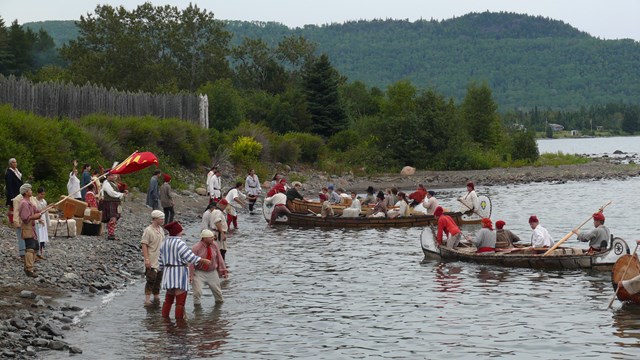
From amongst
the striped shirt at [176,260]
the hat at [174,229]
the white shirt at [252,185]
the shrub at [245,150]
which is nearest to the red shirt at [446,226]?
the striped shirt at [176,260]

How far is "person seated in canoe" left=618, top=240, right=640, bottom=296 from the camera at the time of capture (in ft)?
62.6

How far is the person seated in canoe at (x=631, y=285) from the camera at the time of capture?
19.1 m

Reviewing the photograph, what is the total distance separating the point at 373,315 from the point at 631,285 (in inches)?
206

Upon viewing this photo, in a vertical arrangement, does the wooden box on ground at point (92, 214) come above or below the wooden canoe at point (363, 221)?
above

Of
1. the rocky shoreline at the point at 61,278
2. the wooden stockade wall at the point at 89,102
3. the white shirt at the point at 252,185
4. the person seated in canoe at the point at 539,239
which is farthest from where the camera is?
the white shirt at the point at 252,185

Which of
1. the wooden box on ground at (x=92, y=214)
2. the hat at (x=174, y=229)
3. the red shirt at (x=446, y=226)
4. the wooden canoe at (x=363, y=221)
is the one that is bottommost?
the wooden canoe at (x=363, y=221)

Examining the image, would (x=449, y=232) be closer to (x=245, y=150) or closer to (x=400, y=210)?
(x=400, y=210)

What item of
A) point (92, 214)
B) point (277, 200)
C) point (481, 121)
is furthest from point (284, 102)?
point (92, 214)

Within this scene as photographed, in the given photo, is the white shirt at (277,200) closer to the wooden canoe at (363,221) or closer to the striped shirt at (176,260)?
the wooden canoe at (363,221)

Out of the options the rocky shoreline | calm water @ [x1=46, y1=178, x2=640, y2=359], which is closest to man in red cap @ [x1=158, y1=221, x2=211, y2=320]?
calm water @ [x1=46, y1=178, x2=640, y2=359]

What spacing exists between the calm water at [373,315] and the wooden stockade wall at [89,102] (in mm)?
14261

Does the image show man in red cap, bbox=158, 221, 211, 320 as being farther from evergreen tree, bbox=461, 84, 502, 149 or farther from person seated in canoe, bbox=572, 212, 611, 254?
evergreen tree, bbox=461, 84, 502, 149

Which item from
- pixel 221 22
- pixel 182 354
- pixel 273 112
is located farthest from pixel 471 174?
pixel 182 354

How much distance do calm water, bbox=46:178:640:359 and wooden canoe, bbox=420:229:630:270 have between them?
0.28m
